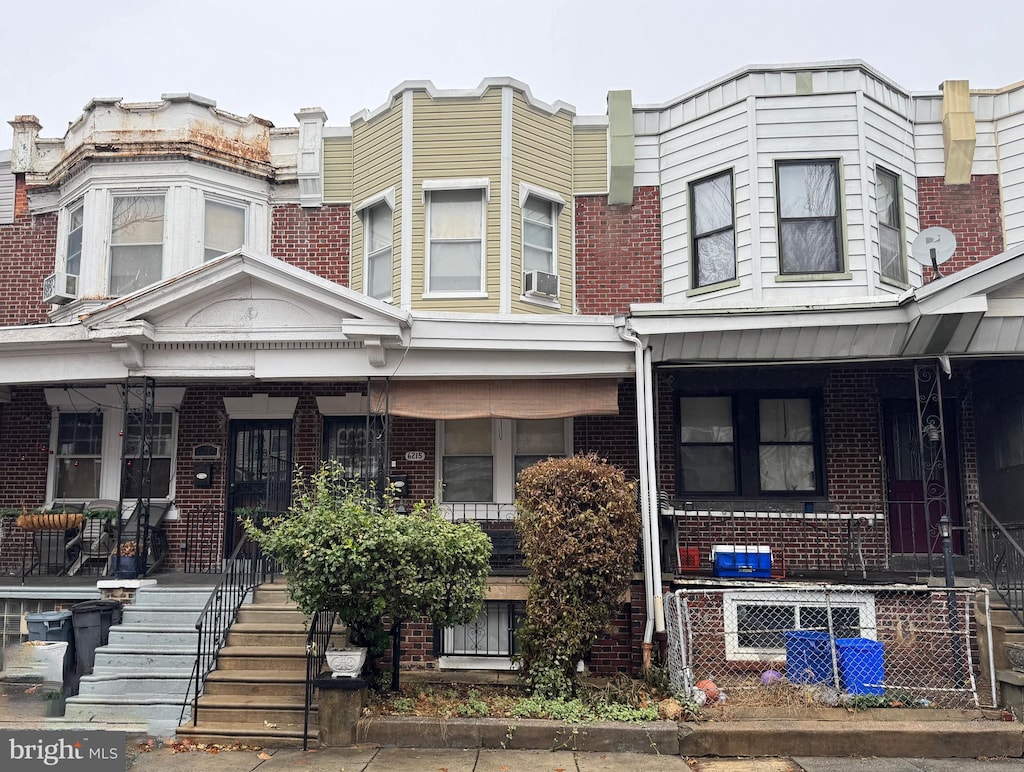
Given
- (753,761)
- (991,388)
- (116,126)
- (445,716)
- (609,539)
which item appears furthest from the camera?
(116,126)

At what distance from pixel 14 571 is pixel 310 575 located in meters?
7.17

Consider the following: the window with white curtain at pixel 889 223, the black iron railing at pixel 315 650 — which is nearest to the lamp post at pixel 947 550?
the window with white curtain at pixel 889 223

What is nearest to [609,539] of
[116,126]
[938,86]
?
[938,86]

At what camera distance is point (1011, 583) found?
966cm

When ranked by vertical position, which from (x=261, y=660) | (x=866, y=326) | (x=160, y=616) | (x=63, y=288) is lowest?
(x=261, y=660)

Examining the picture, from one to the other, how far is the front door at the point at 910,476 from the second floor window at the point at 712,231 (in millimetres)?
2953

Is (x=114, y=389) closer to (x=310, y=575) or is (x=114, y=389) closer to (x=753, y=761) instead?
(x=310, y=575)

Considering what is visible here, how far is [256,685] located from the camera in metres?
8.82

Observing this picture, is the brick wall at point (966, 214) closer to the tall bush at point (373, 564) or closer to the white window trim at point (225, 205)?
the tall bush at point (373, 564)

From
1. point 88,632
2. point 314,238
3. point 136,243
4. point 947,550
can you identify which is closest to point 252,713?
point 88,632

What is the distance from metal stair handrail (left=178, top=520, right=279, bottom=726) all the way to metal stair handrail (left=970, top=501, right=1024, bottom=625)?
25.3 ft

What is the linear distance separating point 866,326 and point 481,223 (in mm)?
5367

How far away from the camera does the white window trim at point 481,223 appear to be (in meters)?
12.5

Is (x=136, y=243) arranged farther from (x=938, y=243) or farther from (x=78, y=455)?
(x=938, y=243)
